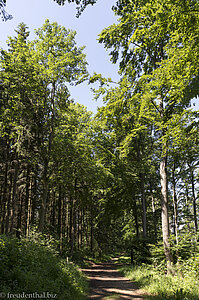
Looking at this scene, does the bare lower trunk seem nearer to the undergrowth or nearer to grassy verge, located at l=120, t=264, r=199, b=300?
the undergrowth

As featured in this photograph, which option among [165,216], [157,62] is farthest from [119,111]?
[165,216]

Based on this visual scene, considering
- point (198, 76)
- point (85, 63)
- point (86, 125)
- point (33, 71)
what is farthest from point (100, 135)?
point (198, 76)

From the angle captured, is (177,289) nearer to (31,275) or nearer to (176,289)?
(176,289)

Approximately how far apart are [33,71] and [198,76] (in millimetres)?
10465

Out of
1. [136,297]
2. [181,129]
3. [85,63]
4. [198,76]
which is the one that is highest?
[85,63]

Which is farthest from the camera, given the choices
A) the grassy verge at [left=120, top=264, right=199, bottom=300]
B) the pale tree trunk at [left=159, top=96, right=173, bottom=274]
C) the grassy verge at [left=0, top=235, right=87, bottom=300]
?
the pale tree trunk at [left=159, top=96, right=173, bottom=274]

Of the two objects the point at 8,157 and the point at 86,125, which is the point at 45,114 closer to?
the point at 86,125

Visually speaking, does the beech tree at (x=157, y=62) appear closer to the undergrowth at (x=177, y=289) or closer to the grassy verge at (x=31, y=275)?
the undergrowth at (x=177, y=289)

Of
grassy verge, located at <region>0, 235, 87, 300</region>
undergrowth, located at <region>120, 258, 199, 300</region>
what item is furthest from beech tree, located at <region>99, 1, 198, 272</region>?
grassy verge, located at <region>0, 235, 87, 300</region>

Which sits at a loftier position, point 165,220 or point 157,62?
point 157,62

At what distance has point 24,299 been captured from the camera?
528 centimetres

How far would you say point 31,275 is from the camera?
21.9 feet

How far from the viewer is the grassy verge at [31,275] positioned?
6.03 metres

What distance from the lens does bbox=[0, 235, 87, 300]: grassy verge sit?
6026mm
